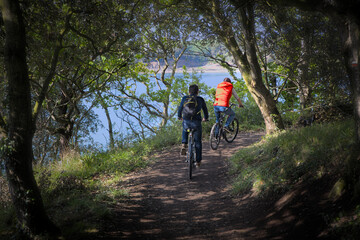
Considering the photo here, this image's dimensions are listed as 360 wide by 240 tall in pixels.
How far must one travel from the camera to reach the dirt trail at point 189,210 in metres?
4.86

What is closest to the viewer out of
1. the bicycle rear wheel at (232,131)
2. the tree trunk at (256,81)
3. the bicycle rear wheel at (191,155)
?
the bicycle rear wheel at (191,155)

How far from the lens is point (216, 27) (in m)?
9.61

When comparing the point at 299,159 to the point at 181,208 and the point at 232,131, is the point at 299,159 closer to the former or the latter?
the point at 181,208

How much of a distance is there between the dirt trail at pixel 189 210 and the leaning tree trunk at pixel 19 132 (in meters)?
1.06

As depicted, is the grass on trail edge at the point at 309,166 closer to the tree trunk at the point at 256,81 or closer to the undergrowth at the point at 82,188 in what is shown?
the tree trunk at the point at 256,81

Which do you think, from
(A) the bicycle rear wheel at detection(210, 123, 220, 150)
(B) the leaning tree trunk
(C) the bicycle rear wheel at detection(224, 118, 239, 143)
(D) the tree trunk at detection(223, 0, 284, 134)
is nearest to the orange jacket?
(D) the tree trunk at detection(223, 0, 284, 134)

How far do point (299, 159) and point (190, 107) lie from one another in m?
3.03

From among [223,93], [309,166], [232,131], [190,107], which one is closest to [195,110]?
[190,107]

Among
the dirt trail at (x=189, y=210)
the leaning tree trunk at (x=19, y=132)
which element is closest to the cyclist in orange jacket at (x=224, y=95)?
the dirt trail at (x=189, y=210)

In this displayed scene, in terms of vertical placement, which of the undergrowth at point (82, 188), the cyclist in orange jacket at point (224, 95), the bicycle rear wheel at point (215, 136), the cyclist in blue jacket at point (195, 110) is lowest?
the undergrowth at point (82, 188)

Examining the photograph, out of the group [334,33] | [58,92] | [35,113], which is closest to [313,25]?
[334,33]

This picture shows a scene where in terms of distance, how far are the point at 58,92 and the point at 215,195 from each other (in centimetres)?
1104

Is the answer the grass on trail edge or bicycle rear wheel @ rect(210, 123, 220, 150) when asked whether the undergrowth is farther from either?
the grass on trail edge

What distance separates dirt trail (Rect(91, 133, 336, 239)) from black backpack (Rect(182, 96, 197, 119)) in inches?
67.4
